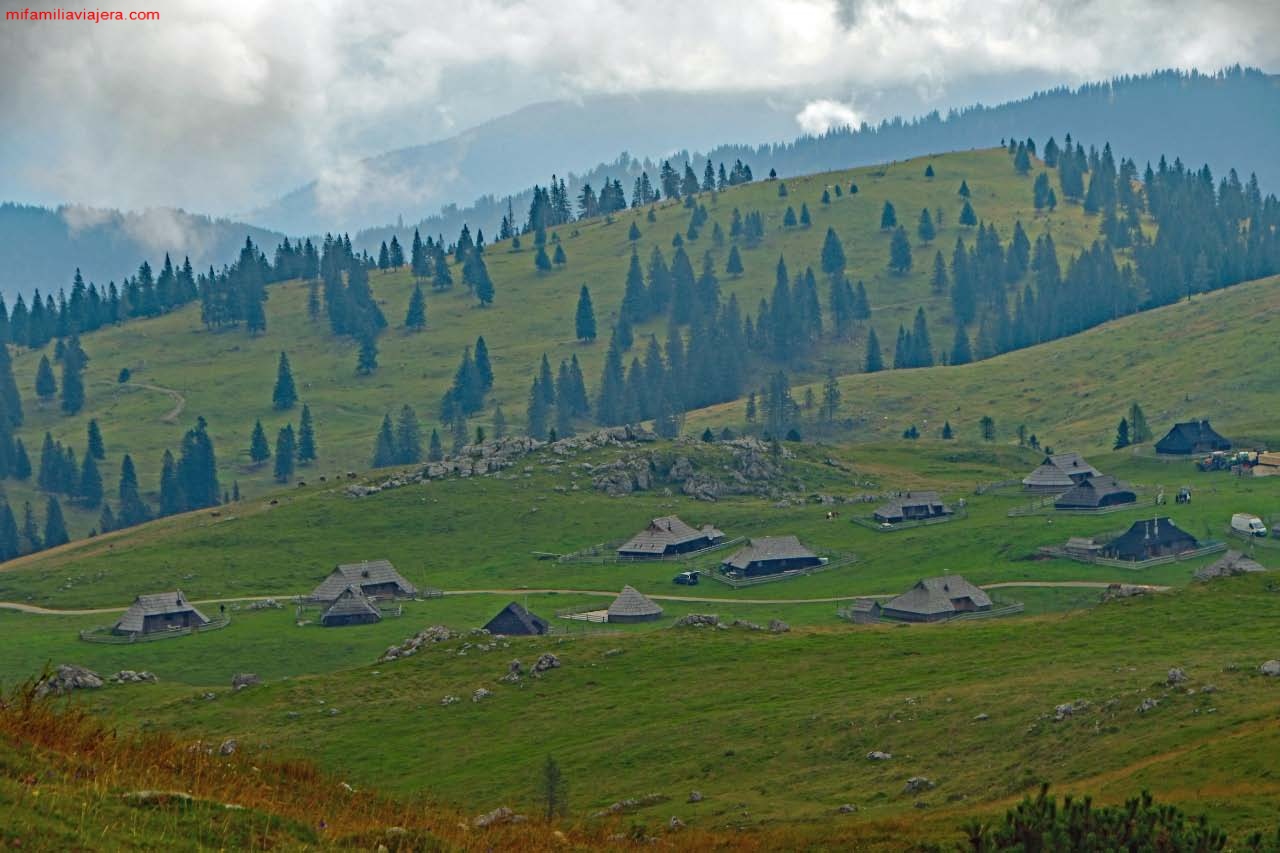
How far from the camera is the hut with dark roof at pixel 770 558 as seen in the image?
425ft

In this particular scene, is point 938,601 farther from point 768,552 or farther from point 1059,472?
point 1059,472

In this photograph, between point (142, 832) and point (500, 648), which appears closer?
point (142, 832)

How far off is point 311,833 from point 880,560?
107058mm

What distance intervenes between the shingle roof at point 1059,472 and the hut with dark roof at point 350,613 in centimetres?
6695

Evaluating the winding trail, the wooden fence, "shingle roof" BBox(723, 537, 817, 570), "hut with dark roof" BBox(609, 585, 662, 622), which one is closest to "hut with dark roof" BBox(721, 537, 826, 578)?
"shingle roof" BBox(723, 537, 817, 570)

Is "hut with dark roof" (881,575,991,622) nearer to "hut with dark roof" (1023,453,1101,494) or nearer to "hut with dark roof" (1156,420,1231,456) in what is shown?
"hut with dark roof" (1023,453,1101,494)

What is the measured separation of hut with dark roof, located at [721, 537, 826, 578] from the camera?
425 ft

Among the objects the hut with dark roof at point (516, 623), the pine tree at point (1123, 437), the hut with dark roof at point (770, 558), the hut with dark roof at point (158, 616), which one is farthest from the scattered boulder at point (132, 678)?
the pine tree at point (1123, 437)

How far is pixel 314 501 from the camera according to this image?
547ft

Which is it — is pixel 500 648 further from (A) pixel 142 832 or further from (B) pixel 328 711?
(A) pixel 142 832

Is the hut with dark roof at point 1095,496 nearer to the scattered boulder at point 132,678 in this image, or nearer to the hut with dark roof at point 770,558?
the hut with dark roof at point 770,558

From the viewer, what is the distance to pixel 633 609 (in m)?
114

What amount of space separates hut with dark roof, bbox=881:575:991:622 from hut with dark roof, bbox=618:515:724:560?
3522cm

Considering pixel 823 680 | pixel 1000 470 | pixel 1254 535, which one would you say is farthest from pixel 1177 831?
pixel 1000 470
